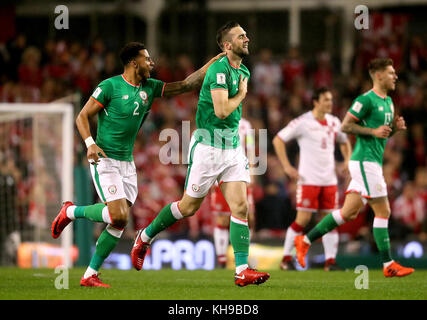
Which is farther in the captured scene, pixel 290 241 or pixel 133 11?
pixel 133 11

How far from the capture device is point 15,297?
7.00 metres

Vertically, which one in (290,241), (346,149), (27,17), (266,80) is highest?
(27,17)

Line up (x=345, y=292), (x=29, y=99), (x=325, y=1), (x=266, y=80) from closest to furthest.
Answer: (x=345, y=292)
(x=29, y=99)
(x=266, y=80)
(x=325, y=1)

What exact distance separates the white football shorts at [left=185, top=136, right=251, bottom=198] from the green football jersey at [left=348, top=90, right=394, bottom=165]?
2.00m

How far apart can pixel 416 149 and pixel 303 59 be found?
413 centimetres

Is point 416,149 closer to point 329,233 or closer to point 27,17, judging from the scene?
point 329,233

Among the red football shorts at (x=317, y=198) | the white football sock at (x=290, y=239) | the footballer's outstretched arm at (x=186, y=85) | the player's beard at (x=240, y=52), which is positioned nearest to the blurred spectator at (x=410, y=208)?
the red football shorts at (x=317, y=198)

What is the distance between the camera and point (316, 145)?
11195 mm

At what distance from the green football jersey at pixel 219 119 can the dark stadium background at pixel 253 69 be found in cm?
548

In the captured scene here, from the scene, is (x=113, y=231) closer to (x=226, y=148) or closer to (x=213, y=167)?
(x=213, y=167)

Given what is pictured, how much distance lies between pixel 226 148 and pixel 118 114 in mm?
1081

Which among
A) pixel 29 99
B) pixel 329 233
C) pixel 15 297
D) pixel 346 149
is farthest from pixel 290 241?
pixel 29 99
